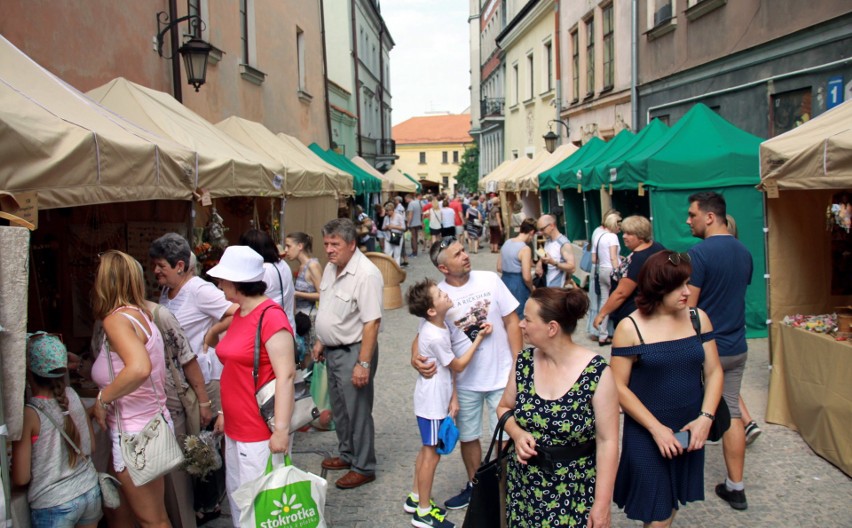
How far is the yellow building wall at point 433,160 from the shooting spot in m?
88.5

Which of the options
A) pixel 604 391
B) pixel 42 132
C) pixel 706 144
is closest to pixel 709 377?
pixel 604 391

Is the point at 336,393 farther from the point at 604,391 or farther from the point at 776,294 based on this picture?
the point at 776,294

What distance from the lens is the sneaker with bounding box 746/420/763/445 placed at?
5.48 meters

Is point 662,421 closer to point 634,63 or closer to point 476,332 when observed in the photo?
point 476,332

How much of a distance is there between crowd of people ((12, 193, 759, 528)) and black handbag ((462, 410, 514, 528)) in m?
0.07

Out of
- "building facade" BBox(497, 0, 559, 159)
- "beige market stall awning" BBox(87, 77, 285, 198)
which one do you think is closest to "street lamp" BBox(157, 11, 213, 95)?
"beige market stall awning" BBox(87, 77, 285, 198)

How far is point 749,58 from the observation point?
434 inches

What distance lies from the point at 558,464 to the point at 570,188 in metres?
13.0

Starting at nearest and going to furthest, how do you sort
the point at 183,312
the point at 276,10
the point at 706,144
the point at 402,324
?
the point at 183,312 → the point at 706,144 → the point at 402,324 → the point at 276,10

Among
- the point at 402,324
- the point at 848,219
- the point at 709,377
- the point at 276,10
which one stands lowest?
the point at 402,324

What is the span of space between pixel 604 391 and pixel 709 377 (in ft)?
2.93

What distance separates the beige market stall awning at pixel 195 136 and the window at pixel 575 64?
15.5m

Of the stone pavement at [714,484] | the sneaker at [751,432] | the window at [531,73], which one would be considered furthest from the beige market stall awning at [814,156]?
the window at [531,73]

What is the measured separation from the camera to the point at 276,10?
48.8ft
